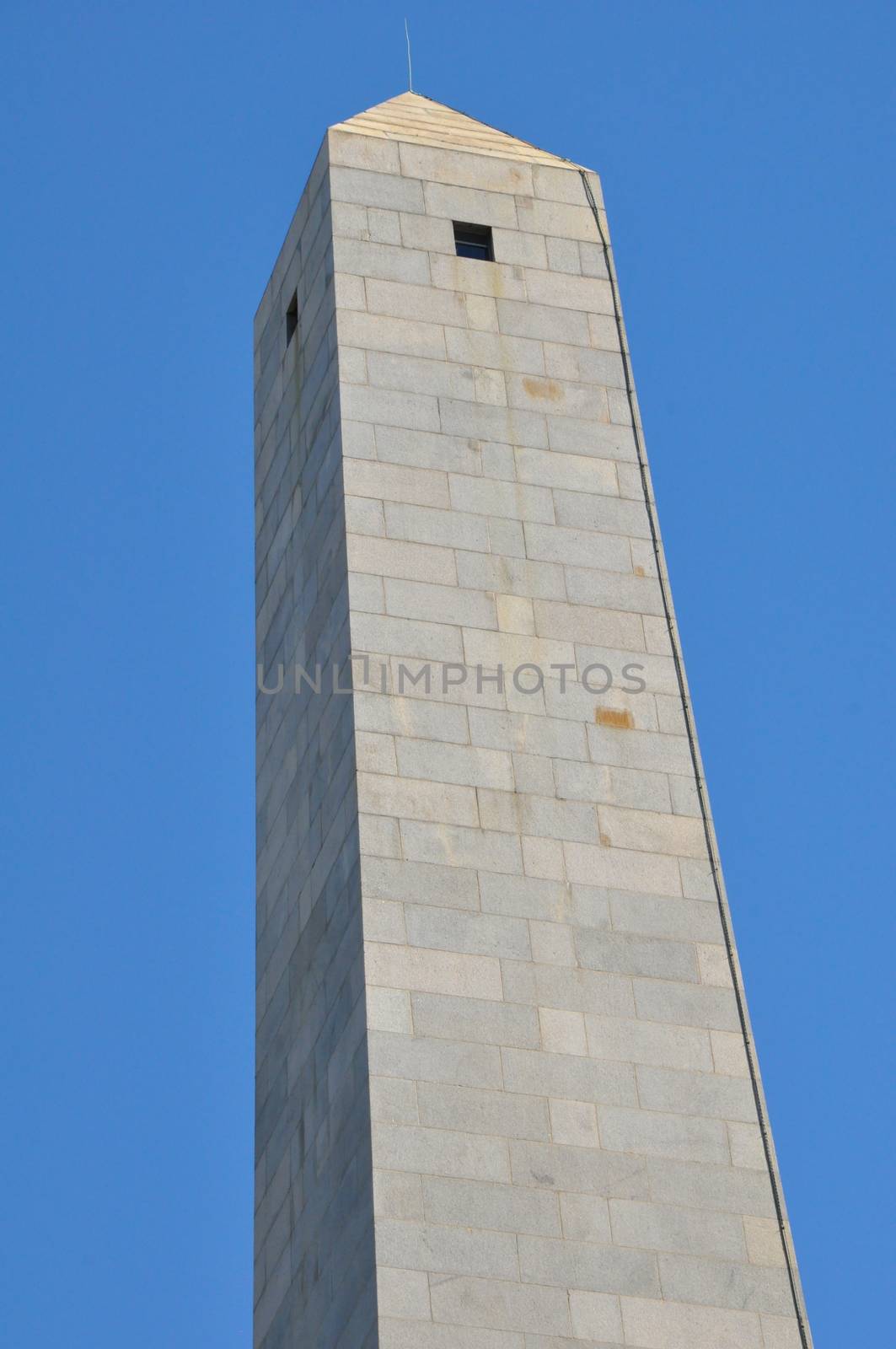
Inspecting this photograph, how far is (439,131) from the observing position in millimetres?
36375

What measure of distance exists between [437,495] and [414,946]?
254 inches

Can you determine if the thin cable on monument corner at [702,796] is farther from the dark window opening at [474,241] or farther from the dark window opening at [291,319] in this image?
the dark window opening at [291,319]

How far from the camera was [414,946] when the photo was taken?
27.8 meters

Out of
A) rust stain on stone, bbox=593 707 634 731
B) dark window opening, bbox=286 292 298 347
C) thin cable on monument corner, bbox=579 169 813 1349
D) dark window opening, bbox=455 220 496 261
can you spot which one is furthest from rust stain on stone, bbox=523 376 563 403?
rust stain on stone, bbox=593 707 634 731

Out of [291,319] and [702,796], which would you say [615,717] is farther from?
[291,319]

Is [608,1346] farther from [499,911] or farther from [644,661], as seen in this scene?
[644,661]

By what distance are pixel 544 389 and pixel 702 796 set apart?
20.3ft

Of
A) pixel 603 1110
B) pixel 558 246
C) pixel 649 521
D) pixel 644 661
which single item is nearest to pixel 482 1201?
pixel 603 1110

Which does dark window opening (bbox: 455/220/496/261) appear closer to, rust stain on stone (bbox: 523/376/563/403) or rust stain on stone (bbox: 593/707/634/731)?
rust stain on stone (bbox: 523/376/563/403)

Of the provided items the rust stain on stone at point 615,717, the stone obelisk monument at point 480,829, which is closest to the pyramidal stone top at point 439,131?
the stone obelisk monument at point 480,829

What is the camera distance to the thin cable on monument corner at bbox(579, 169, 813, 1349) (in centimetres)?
2722

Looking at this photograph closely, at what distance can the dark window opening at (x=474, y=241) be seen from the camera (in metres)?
34.8

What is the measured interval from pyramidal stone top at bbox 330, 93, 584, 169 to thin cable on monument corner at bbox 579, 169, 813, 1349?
3.03 ft

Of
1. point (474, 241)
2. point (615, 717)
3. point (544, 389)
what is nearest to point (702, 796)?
point (615, 717)
